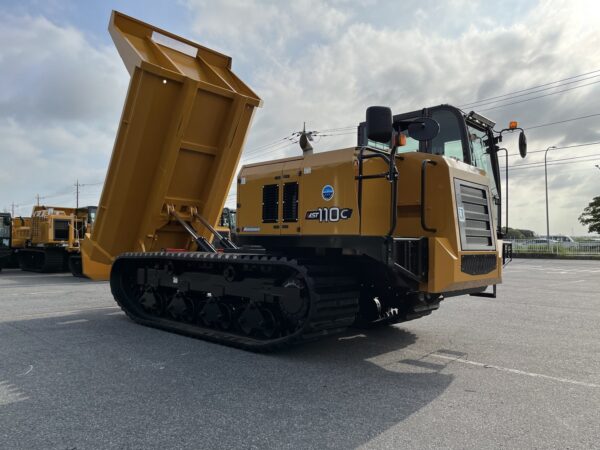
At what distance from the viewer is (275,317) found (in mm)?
5598

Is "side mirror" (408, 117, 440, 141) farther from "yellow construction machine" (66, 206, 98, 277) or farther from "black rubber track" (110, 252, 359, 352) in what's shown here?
"yellow construction machine" (66, 206, 98, 277)

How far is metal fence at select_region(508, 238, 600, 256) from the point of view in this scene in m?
29.1

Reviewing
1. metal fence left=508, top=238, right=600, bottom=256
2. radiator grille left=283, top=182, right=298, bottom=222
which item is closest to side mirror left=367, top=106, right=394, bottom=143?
radiator grille left=283, top=182, right=298, bottom=222

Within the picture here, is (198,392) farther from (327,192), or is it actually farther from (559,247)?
(559,247)

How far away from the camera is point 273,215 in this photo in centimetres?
602

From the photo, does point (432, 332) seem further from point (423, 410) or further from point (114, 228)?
point (114, 228)

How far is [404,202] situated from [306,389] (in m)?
2.33

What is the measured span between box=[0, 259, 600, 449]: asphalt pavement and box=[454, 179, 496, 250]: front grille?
1.27m

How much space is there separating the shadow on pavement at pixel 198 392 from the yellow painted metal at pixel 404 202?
1.13m

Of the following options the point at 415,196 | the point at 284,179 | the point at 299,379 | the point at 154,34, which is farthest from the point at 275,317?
the point at 154,34

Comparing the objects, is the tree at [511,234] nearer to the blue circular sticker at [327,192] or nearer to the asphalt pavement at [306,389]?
the asphalt pavement at [306,389]

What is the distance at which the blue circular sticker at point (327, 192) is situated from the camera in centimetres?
525

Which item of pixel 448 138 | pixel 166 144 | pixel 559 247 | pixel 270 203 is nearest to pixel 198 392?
pixel 270 203

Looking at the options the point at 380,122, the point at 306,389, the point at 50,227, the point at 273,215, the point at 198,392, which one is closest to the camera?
the point at 198,392
